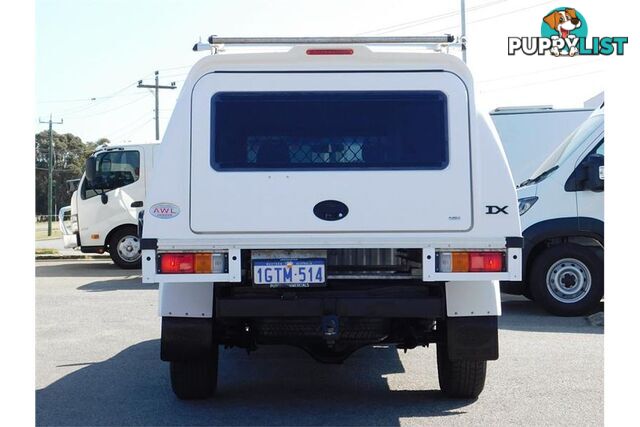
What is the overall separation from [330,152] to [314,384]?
7.21 feet

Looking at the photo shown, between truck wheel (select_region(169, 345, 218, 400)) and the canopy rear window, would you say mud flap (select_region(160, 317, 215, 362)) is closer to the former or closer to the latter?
truck wheel (select_region(169, 345, 218, 400))

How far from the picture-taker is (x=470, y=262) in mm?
5234

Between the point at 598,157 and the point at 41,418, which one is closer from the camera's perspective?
the point at 41,418

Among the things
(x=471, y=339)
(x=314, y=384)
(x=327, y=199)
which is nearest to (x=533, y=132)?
(x=314, y=384)

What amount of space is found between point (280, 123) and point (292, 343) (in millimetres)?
1569

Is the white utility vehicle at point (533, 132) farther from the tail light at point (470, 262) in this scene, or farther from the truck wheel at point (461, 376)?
the tail light at point (470, 262)

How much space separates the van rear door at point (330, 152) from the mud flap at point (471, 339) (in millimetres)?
719

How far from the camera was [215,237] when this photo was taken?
5.25 meters

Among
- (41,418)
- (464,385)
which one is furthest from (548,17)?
(41,418)

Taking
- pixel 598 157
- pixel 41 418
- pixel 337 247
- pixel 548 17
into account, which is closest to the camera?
pixel 337 247

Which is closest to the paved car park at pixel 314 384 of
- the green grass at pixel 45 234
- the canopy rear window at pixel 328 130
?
the canopy rear window at pixel 328 130

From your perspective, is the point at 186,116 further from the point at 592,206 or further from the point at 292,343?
the point at 592,206

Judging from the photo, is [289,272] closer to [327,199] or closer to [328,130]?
[327,199]

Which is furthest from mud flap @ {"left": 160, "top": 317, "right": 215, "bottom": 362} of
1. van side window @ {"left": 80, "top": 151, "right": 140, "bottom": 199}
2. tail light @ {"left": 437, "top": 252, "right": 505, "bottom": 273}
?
van side window @ {"left": 80, "top": 151, "right": 140, "bottom": 199}
